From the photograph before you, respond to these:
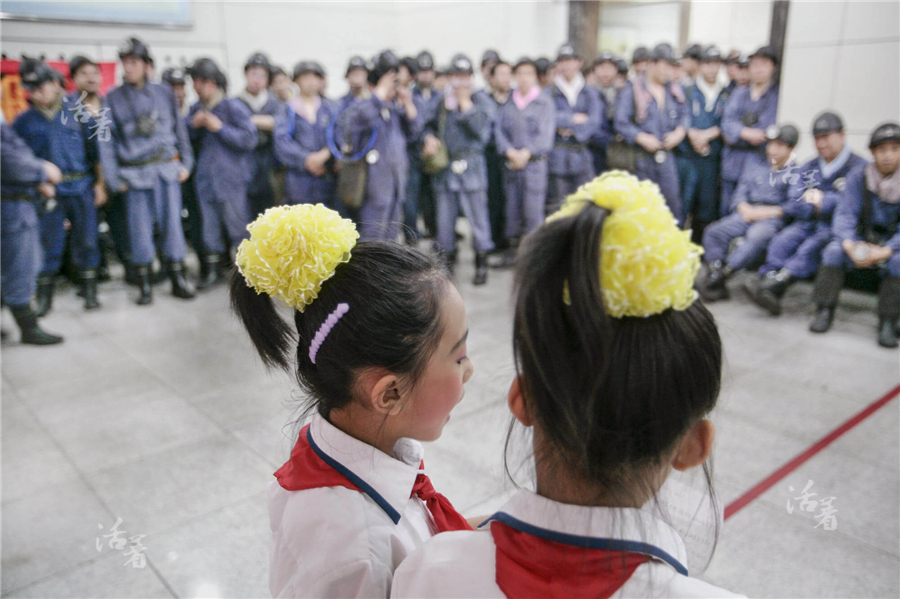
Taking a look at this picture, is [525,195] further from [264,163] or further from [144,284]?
[144,284]

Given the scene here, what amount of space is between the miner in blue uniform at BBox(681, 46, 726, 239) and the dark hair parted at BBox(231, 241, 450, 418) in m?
3.93

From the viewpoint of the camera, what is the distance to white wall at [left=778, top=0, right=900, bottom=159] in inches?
136

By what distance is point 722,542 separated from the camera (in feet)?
5.23

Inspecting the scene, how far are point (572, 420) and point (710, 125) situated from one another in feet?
13.9

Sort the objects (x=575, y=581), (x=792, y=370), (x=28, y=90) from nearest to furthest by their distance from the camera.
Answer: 1. (x=575, y=581)
2. (x=792, y=370)
3. (x=28, y=90)

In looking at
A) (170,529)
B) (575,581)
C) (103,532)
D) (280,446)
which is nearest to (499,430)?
(280,446)

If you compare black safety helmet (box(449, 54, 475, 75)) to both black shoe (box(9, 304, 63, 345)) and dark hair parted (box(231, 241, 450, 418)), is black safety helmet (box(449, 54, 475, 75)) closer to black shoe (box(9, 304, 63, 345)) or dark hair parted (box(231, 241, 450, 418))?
black shoe (box(9, 304, 63, 345))

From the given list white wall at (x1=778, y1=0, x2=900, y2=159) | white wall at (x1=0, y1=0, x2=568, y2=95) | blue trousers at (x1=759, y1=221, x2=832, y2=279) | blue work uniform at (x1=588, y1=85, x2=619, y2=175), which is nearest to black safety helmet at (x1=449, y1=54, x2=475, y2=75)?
blue work uniform at (x1=588, y1=85, x2=619, y2=175)

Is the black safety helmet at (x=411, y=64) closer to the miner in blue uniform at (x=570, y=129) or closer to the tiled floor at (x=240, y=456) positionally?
the miner in blue uniform at (x=570, y=129)

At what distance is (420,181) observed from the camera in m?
4.95

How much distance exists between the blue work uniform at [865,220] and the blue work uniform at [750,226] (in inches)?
13.2

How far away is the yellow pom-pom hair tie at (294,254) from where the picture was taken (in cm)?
78

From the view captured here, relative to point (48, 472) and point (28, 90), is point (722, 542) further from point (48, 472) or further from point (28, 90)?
point (28, 90)

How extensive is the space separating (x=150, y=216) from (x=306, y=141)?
1.09 m
